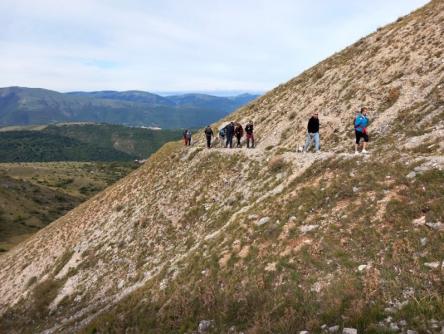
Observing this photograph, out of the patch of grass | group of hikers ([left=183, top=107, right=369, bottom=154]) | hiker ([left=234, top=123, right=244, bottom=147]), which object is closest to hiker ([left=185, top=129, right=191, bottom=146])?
group of hikers ([left=183, top=107, right=369, bottom=154])

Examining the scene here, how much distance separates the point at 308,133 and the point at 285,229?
12.0 metres

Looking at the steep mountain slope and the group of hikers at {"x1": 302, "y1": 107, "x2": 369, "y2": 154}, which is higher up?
the group of hikers at {"x1": 302, "y1": 107, "x2": 369, "y2": 154}

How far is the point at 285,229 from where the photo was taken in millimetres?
→ 20438

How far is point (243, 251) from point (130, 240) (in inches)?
749

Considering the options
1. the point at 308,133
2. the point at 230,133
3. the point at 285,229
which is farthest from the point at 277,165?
the point at 230,133

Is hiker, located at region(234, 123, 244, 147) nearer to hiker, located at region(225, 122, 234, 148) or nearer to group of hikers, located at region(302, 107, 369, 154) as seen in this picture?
hiker, located at region(225, 122, 234, 148)

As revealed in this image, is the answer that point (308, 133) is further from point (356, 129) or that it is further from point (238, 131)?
point (238, 131)

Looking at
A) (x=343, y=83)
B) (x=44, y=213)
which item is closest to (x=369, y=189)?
(x=343, y=83)

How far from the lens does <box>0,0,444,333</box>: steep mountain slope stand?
47.5 feet

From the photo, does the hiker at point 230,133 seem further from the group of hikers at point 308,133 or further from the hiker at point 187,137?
the hiker at point 187,137

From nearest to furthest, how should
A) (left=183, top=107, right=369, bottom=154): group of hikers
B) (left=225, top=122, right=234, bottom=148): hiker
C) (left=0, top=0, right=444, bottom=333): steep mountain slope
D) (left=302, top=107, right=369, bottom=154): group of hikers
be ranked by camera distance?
1. (left=0, top=0, right=444, bottom=333): steep mountain slope
2. (left=302, top=107, right=369, bottom=154): group of hikers
3. (left=183, top=107, right=369, bottom=154): group of hikers
4. (left=225, top=122, right=234, bottom=148): hiker

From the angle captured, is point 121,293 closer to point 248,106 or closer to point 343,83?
point 343,83

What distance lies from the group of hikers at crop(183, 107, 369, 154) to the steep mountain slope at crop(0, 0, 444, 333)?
4.04ft

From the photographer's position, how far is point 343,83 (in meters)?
40.2
